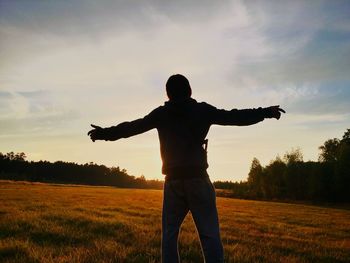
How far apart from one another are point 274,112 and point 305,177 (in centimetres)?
9293

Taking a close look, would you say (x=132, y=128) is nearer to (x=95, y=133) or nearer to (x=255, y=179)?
(x=95, y=133)

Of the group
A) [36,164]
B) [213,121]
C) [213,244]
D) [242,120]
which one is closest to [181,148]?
[213,121]

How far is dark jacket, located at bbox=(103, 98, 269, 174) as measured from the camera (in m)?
5.02

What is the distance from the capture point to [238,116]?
199 inches

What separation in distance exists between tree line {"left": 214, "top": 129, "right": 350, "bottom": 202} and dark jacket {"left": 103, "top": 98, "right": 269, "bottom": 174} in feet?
264

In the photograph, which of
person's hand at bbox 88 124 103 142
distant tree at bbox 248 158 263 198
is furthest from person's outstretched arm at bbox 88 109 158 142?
distant tree at bbox 248 158 263 198

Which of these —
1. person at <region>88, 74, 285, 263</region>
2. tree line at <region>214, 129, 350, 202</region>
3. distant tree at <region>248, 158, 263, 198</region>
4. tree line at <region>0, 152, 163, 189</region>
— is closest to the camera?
person at <region>88, 74, 285, 263</region>

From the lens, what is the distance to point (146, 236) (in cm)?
1091

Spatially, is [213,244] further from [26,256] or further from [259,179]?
[259,179]

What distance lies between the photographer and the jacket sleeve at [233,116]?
16.5ft

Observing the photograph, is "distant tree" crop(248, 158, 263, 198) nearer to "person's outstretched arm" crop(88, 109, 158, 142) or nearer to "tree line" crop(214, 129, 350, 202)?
"tree line" crop(214, 129, 350, 202)

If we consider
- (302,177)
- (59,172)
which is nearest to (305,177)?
(302,177)

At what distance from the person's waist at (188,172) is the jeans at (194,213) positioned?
4 centimetres

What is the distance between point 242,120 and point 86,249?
16.3ft
